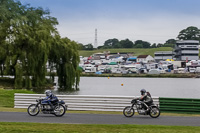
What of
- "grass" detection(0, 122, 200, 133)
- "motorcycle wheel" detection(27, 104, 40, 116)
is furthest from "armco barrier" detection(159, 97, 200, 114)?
"motorcycle wheel" detection(27, 104, 40, 116)

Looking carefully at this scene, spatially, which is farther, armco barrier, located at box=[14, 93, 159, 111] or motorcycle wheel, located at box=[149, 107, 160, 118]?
armco barrier, located at box=[14, 93, 159, 111]

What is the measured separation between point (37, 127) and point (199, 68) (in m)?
137

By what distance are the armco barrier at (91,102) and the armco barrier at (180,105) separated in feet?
1.57

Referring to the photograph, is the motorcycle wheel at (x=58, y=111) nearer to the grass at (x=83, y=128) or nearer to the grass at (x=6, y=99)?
the grass at (x=83, y=128)

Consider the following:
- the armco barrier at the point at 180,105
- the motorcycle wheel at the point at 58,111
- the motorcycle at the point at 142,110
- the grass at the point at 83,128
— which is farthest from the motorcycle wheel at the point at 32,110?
the armco barrier at the point at 180,105

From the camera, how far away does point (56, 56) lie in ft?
183

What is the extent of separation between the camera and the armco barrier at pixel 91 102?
20.6 meters

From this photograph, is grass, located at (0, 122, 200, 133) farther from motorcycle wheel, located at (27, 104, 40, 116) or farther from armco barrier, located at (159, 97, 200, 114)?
armco barrier, located at (159, 97, 200, 114)

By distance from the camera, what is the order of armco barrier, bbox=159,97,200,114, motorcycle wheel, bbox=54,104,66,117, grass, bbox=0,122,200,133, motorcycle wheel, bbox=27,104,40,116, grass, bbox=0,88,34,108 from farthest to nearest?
1. grass, bbox=0,88,34,108
2. armco barrier, bbox=159,97,200,114
3. motorcycle wheel, bbox=27,104,40,116
4. motorcycle wheel, bbox=54,104,66,117
5. grass, bbox=0,122,200,133

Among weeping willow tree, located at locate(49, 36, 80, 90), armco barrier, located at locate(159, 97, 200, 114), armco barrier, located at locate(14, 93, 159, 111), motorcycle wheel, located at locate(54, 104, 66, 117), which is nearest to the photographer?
motorcycle wheel, located at locate(54, 104, 66, 117)

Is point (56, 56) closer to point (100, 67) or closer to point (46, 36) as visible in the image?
point (46, 36)

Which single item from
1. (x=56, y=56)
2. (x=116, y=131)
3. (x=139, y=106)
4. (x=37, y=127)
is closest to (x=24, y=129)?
(x=37, y=127)

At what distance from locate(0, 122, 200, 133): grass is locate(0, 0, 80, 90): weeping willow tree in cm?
3509

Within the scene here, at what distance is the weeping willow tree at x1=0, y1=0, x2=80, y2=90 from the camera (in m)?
49.2
